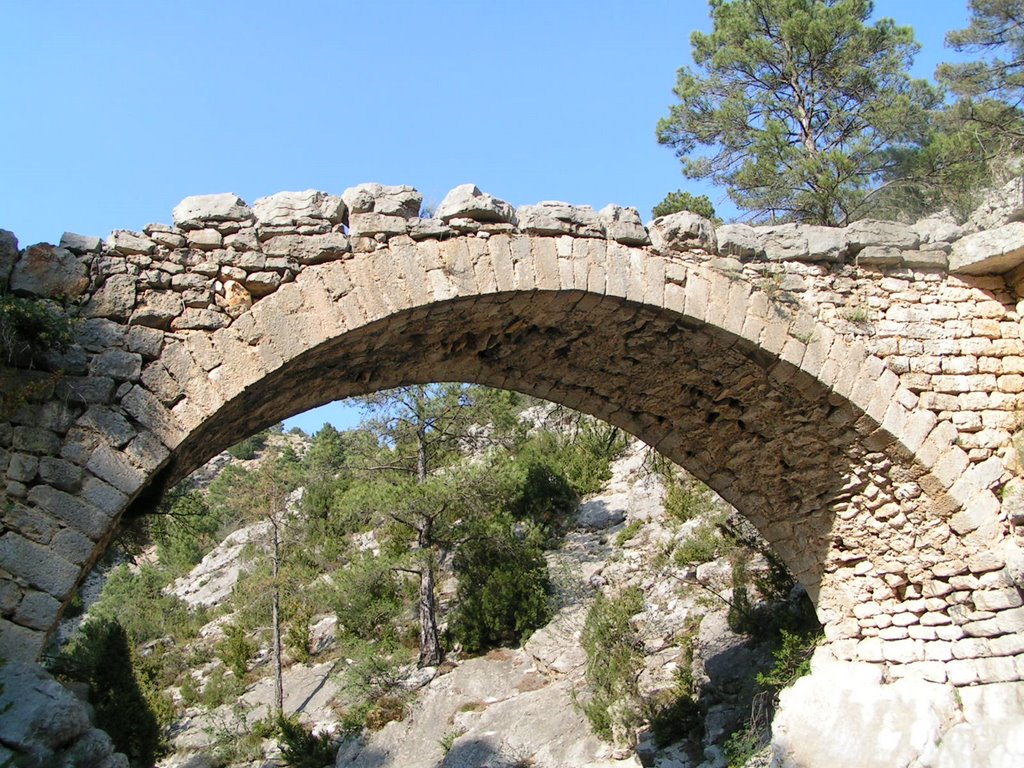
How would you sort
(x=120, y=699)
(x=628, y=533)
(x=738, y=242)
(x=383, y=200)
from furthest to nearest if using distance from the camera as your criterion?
(x=628, y=533)
(x=120, y=699)
(x=738, y=242)
(x=383, y=200)

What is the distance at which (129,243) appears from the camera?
4609 millimetres

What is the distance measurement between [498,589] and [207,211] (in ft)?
32.5

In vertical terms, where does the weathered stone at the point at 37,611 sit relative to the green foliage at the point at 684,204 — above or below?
below

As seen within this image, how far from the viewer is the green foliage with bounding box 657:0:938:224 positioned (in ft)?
40.5

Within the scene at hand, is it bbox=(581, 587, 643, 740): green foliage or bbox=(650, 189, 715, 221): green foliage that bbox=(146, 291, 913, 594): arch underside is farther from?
bbox=(650, 189, 715, 221): green foliage

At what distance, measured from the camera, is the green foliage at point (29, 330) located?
4035mm

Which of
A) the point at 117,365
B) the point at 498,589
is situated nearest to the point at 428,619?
the point at 498,589

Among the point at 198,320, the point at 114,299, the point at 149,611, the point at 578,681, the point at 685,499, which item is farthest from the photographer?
the point at 149,611

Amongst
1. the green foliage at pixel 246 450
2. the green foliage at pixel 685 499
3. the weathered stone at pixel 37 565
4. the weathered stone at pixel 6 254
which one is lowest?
the weathered stone at pixel 37 565

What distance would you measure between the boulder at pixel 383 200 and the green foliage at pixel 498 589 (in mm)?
9405

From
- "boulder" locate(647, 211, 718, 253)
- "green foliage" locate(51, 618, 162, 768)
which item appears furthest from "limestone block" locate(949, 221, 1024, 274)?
"green foliage" locate(51, 618, 162, 768)

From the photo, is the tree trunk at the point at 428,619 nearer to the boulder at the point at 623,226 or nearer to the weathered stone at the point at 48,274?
the boulder at the point at 623,226

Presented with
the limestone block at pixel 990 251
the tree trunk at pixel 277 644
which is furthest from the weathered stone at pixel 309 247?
the tree trunk at pixel 277 644

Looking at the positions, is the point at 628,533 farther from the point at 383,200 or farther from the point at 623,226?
the point at 383,200
